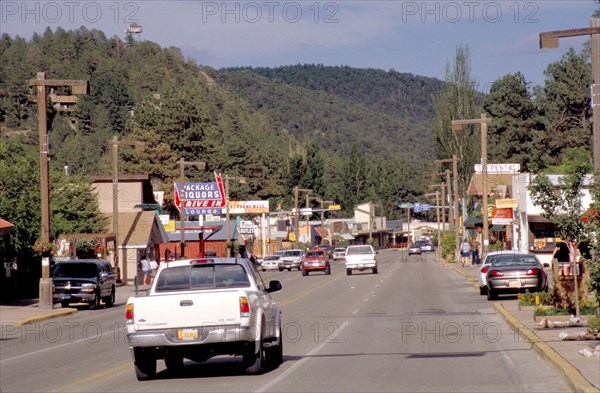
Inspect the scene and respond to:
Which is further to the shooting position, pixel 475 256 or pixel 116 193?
pixel 475 256

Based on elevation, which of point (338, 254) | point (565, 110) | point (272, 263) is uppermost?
point (565, 110)

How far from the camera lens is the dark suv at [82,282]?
36719 mm

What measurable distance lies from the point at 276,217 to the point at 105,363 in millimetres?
126891

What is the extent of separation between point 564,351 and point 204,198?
65103 mm

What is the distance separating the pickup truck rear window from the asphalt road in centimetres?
142

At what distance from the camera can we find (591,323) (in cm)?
1820

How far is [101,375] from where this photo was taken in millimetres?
16406

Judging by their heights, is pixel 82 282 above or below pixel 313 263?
above

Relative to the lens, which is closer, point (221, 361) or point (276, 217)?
point (221, 361)

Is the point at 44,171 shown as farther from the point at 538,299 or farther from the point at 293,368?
the point at 293,368

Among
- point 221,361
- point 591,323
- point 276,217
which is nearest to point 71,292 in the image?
point 221,361

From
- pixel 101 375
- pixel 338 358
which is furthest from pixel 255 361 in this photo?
pixel 338 358

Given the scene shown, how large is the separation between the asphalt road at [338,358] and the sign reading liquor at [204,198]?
155 feet

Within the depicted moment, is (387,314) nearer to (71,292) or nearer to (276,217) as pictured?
(71,292)
